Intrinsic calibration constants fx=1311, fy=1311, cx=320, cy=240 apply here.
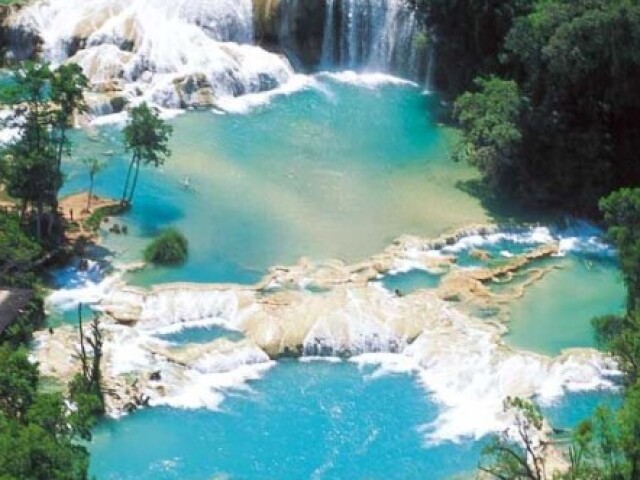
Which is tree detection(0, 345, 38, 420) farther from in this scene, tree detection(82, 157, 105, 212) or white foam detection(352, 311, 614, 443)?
tree detection(82, 157, 105, 212)

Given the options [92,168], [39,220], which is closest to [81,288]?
[39,220]

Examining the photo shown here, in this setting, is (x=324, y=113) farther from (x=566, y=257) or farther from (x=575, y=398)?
(x=575, y=398)

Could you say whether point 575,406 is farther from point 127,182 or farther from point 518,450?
point 127,182

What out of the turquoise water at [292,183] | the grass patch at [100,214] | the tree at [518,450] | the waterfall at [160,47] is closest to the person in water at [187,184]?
the turquoise water at [292,183]

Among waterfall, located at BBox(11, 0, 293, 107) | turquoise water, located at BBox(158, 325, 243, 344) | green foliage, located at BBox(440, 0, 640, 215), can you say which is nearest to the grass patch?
turquoise water, located at BBox(158, 325, 243, 344)

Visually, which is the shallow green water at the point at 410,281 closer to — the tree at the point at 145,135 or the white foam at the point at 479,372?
the white foam at the point at 479,372

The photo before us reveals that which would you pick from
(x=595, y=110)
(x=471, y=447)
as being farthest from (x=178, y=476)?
(x=595, y=110)

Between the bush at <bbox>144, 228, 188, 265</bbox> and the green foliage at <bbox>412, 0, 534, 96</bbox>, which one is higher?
the green foliage at <bbox>412, 0, 534, 96</bbox>
